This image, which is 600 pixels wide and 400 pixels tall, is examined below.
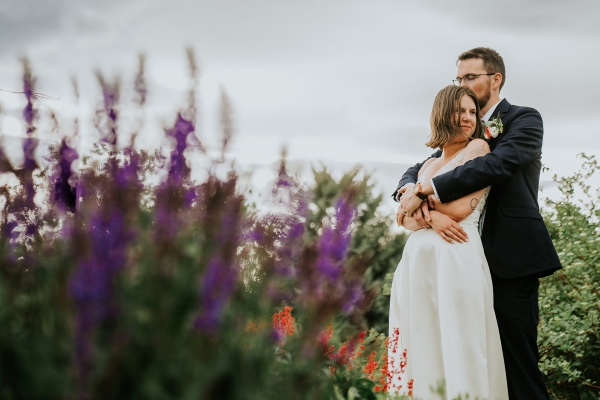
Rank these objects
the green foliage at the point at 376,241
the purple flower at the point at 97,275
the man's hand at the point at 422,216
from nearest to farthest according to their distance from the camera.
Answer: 1. the purple flower at the point at 97,275
2. the man's hand at the point at 422,216
3. the green foliage at the point at 376,241

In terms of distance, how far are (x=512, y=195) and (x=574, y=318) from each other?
5.36ft

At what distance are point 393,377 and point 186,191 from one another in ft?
8.91

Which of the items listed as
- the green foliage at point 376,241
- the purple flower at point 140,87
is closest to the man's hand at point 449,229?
the purple flower at point 140,87

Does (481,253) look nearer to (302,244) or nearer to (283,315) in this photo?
(283,315)

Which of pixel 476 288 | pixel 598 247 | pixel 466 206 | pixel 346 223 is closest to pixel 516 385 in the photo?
pixel 476 288

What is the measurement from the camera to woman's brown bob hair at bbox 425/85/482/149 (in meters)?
3.20

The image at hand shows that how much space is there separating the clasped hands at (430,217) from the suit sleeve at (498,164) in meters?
0.12

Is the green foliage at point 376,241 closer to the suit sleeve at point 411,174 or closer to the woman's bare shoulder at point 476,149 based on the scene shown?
the suit sleeve at point 411,174

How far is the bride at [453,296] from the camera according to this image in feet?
10.2

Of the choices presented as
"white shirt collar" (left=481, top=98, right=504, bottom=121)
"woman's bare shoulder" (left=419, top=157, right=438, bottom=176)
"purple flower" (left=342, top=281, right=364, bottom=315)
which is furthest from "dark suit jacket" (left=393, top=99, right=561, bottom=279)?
"purple flower" (left=342, top=281, right=364, bottom=315)

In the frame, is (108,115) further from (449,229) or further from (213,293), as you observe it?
(449,229)

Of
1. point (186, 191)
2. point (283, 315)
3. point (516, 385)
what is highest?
point (186, 191)

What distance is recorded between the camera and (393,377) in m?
3.45

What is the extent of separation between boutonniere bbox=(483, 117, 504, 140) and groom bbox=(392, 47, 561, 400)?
0.05m
